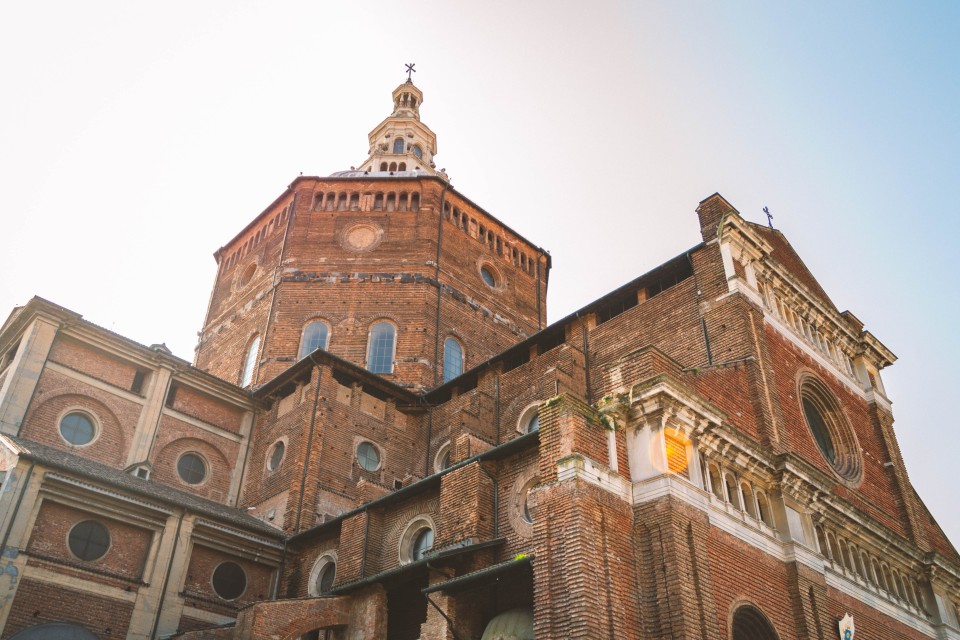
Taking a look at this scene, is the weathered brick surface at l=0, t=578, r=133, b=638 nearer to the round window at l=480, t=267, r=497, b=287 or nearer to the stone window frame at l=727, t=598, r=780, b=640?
the stone window frame at l=727, t=598, r=780, b=640

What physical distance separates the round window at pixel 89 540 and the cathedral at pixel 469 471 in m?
0.06

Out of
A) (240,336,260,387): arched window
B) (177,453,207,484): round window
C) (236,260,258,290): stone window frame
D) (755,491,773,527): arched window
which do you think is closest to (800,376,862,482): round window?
(755,491,773,527): arched window

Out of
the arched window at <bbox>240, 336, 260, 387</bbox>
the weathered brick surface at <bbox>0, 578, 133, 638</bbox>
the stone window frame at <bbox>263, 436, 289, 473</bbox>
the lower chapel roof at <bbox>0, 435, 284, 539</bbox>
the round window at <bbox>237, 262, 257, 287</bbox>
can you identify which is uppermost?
the round window at <bbox>237, 262, 257, 287</bbox>

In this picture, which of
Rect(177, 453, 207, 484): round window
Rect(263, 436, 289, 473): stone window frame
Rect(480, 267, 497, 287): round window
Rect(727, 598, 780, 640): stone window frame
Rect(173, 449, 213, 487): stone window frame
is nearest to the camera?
Rect(727, 598, 780, 640): stone window frame

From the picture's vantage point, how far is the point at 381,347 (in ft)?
99.8

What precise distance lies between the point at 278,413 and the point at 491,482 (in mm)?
11241

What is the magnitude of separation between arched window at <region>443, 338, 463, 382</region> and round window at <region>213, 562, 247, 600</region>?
10.9 m

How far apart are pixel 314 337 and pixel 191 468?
7191mm

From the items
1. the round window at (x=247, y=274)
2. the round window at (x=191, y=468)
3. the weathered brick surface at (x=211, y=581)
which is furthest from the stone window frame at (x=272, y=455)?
the round window at (x=247, y=274)

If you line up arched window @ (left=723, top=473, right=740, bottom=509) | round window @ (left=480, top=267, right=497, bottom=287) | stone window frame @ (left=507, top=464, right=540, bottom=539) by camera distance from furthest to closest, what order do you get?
round window @ (left=480, top=267, right=497, bottom=287), stone window frame @ (left=507, top=464, right=540, bottom=539), arched window @ (left=723, top=473, right=740, bottom=509)

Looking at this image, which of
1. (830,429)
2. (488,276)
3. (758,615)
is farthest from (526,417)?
(488,276)

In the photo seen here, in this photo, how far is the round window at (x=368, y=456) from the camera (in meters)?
25.9

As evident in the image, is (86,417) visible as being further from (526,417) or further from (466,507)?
(526,417)

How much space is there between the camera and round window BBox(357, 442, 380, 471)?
25.9 m
